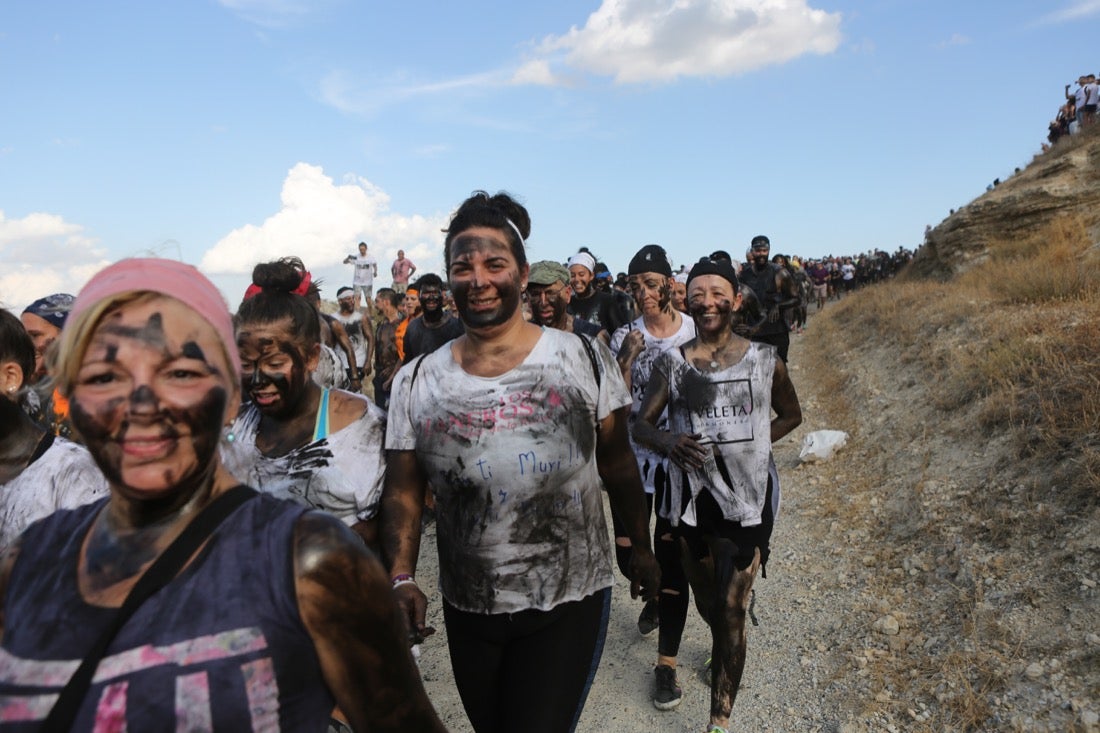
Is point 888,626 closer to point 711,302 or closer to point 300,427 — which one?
point 711,302

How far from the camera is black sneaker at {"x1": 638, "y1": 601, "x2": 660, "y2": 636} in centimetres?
497

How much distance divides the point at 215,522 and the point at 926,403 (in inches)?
348

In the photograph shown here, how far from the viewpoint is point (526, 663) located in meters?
2.54

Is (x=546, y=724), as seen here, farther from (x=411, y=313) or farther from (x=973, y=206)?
(x=973, y=206)

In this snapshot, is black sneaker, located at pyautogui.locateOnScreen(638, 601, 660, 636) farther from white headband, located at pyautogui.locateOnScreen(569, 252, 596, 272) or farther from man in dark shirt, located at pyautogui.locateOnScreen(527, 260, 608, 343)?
white headband, located at pyautogui.locateOnScreen(569, 252, 596, 272)

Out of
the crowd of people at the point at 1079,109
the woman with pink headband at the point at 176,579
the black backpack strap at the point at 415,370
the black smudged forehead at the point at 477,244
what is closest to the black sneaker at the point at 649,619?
the black backpack strap at the point at 415,370

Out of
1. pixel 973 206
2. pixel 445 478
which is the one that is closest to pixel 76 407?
pixel 445 478

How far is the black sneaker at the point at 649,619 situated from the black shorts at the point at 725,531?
47.9 inches

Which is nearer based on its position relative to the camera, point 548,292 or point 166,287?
point 166,287

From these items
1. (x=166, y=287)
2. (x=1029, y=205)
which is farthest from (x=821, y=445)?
(x=1029, y=205)

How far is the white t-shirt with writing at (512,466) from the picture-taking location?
2447mm

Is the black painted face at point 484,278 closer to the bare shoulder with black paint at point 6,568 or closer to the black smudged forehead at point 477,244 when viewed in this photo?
the black smudged forehead at point 477,244

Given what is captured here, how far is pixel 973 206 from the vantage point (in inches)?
731

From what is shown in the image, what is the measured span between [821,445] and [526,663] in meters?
7.02
